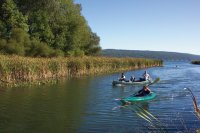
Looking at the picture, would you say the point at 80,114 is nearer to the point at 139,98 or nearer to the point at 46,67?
the point at 139,98

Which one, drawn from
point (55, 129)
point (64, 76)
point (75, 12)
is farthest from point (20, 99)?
point (75, 12)

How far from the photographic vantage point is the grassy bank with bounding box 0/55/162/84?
31328mm

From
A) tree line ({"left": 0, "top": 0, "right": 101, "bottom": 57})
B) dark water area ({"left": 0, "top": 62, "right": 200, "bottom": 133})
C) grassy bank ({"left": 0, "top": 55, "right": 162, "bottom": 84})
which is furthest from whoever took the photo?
tree line ({"left": 0, "top": 0, "right": 101, "bottom": 57})

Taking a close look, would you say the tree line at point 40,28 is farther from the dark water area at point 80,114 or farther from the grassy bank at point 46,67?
the dark water area at point 80,114

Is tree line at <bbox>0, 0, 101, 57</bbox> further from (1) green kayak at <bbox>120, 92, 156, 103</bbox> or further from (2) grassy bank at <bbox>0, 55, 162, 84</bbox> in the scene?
(1) green kayak at <bbox>120, 92, 156, 103</bbox>

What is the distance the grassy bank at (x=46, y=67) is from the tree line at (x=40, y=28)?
277 inches

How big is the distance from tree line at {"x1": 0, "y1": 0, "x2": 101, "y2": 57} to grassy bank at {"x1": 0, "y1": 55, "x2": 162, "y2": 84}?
704 cm

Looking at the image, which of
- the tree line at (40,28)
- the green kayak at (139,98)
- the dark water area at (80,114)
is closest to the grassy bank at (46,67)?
the dark water area at (80,114)

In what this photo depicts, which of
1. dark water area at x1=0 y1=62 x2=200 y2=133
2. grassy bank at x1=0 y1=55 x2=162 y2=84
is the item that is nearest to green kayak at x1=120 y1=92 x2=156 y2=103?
dark water area at x1=0 y1=62 x2=200 y2=133

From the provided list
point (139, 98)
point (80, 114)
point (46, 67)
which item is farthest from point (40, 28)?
point (80, 114)

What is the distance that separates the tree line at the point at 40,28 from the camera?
159 feet

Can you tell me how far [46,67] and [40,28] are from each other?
19.0 metres

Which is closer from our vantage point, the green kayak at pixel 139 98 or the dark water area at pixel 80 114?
the dark water area at pixel 80 114

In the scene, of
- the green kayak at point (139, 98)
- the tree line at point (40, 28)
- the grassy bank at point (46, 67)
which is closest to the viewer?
the green kayak at point (139, 98)
